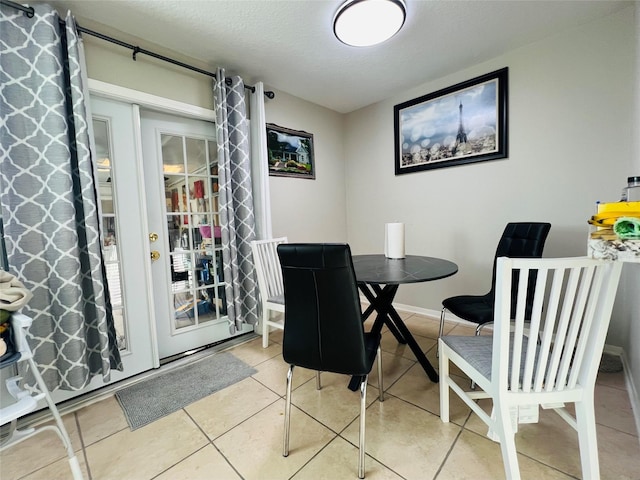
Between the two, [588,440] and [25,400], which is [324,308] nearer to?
[588,440]

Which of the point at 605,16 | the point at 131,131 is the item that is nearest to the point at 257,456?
the point at 131,131

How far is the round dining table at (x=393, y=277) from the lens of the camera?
5.06 feet

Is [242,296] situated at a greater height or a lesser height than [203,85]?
lesser

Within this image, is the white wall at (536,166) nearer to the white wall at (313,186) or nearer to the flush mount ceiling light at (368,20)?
the white wall at (313,186)

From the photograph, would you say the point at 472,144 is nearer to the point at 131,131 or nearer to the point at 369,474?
the point at 369,474

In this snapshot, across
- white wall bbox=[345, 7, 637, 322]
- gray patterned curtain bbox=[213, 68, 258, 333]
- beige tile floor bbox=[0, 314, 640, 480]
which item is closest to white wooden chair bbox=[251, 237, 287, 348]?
gray patterned curtain bbox=[213, 68, 258, 333]

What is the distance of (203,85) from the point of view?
2.33m

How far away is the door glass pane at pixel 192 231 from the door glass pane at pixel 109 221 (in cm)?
37

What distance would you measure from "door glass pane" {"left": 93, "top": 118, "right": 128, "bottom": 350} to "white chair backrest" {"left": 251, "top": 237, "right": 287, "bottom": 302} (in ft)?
3.20

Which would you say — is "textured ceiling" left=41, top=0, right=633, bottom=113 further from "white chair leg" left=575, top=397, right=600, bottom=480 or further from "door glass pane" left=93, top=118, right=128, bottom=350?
"white chair leg" left=575, top=397, right=600, bottom=480

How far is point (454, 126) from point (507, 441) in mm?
2577

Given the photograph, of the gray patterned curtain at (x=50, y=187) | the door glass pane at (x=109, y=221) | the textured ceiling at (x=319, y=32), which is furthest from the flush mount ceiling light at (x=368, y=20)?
the door glass pane at (x=109, y=221)

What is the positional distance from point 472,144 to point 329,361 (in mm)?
2448

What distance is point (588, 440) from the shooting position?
3.42ft
